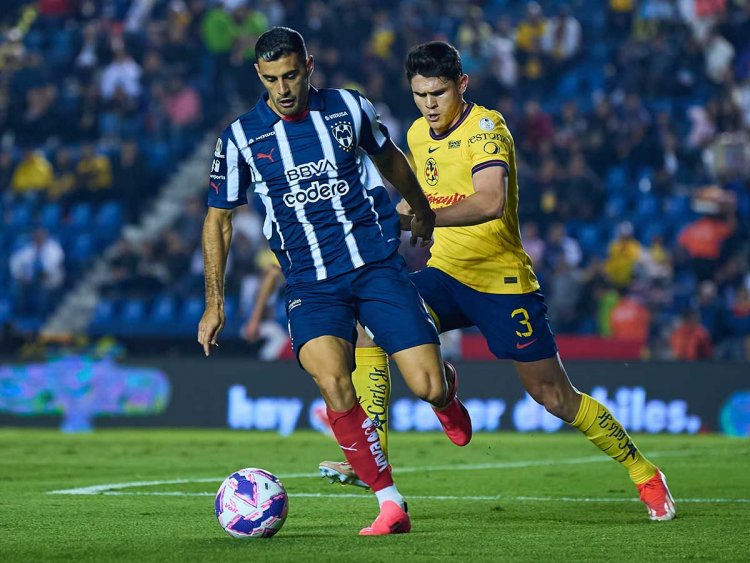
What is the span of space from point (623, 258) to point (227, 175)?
1157cm

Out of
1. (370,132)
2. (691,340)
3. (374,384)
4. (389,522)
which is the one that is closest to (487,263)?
(374,384)

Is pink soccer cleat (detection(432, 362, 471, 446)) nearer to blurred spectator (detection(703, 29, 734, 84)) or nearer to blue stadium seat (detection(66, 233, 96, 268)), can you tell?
blue stadium seat (detection(66, 233, 96, 268))

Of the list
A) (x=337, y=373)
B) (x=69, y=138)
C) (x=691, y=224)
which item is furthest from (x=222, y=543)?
(x=69, y=138)

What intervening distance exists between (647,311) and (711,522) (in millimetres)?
10052

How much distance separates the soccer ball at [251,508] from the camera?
5977 mm

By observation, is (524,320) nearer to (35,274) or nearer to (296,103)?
(296,103)

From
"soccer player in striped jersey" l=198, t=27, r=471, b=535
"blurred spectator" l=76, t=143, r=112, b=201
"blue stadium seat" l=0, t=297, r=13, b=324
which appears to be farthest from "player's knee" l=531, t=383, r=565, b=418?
"blurred spectator" l=76, t=143, r=112, b=201

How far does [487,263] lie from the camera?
7.41 m

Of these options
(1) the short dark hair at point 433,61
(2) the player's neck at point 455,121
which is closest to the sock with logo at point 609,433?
(2) the player's neck at point 455,121

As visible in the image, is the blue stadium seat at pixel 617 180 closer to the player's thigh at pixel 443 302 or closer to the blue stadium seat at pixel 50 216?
the blue stadium seat at pixel 50 216

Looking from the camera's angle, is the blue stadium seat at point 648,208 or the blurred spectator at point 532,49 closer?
the blue stadium seat at point 648,208

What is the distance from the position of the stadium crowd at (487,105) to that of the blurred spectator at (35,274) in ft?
0.09

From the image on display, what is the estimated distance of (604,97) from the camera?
64.3 feet

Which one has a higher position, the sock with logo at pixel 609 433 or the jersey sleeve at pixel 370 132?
the jersey sleeve at pixel 370 132
